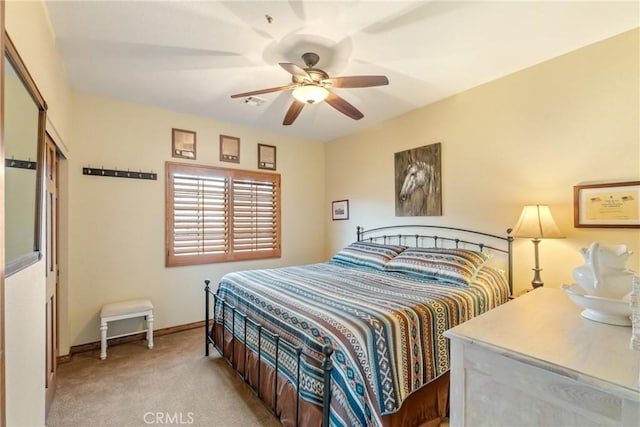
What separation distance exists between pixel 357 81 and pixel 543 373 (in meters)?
2.04

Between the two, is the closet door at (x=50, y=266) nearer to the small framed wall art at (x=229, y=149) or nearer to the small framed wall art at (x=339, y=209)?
the small framed wall art at (x=229, y=149)

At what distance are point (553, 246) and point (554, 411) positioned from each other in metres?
2.19

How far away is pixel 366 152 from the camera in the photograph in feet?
14.4

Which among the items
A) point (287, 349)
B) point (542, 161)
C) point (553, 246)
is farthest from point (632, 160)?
point (287, 349)

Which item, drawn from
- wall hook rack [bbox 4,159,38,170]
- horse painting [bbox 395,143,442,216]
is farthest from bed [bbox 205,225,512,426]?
wall hook rack [bbox 4,159,38,170]

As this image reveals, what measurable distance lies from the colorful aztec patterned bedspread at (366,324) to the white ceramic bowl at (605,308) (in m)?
0.83

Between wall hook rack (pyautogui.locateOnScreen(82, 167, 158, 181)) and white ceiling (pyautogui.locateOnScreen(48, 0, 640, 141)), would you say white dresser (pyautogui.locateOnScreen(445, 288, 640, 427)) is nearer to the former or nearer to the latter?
white ceiling (pyautogui.locateOnScreen(48, 0, 640, 141))

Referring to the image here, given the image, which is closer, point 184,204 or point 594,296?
point 594,296

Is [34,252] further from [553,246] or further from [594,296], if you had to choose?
[553,246]

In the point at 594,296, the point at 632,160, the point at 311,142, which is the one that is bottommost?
the point at 594,296

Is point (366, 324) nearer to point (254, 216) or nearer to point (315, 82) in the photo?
point (315, 82)

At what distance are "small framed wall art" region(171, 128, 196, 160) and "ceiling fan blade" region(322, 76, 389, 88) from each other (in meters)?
2.27

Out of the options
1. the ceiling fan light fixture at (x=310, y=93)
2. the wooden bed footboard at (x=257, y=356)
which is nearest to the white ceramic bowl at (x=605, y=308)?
the wooden bed footboard at (x=257, y=356)

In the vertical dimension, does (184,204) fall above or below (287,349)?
above
